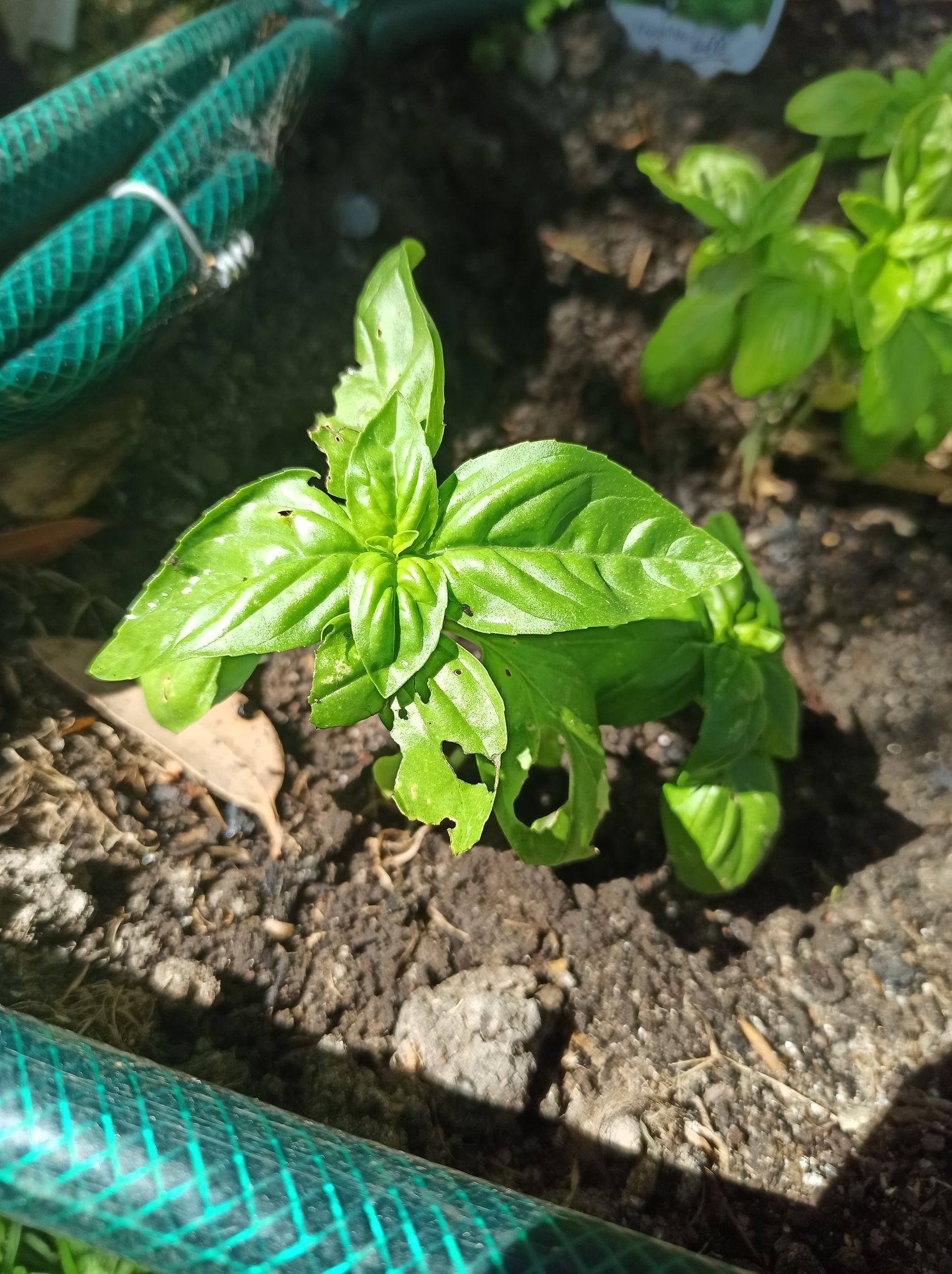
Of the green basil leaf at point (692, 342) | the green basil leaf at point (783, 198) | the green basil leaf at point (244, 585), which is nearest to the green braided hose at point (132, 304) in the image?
the green basil leaf at point (244, 585)

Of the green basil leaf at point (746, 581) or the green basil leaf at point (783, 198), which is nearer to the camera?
the green basil leaf at point (746, 581)

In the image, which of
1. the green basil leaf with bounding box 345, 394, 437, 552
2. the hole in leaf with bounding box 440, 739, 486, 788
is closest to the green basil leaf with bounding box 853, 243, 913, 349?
the green basil leaf with bounding box 345, 394, 437, 552

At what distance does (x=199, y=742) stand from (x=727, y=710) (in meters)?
0.98

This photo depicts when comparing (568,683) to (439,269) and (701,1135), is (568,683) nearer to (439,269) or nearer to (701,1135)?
(701,1135)

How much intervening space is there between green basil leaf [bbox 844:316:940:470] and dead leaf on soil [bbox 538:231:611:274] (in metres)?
0.86

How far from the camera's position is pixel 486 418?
2.16 metres

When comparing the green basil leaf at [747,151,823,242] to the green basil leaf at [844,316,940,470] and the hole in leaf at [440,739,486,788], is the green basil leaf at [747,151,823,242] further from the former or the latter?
the hole in leaf at [440,739,486,788]

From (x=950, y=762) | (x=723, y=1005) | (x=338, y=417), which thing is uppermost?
(x=338, y=417)

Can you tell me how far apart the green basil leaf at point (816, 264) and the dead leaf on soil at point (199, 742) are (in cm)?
138

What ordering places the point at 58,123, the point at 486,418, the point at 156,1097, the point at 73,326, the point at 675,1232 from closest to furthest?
the point at 156,1097 < the point at 675,1232 < the point at 73,326 < the point at 58,123 < the point at 486,418

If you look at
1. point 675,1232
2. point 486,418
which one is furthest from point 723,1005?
point 486,418

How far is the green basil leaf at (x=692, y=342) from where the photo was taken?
1.75 m

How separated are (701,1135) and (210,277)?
1893mm

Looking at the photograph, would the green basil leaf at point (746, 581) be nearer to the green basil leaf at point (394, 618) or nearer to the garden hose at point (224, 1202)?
the green basil leaf at point (394, 618)
